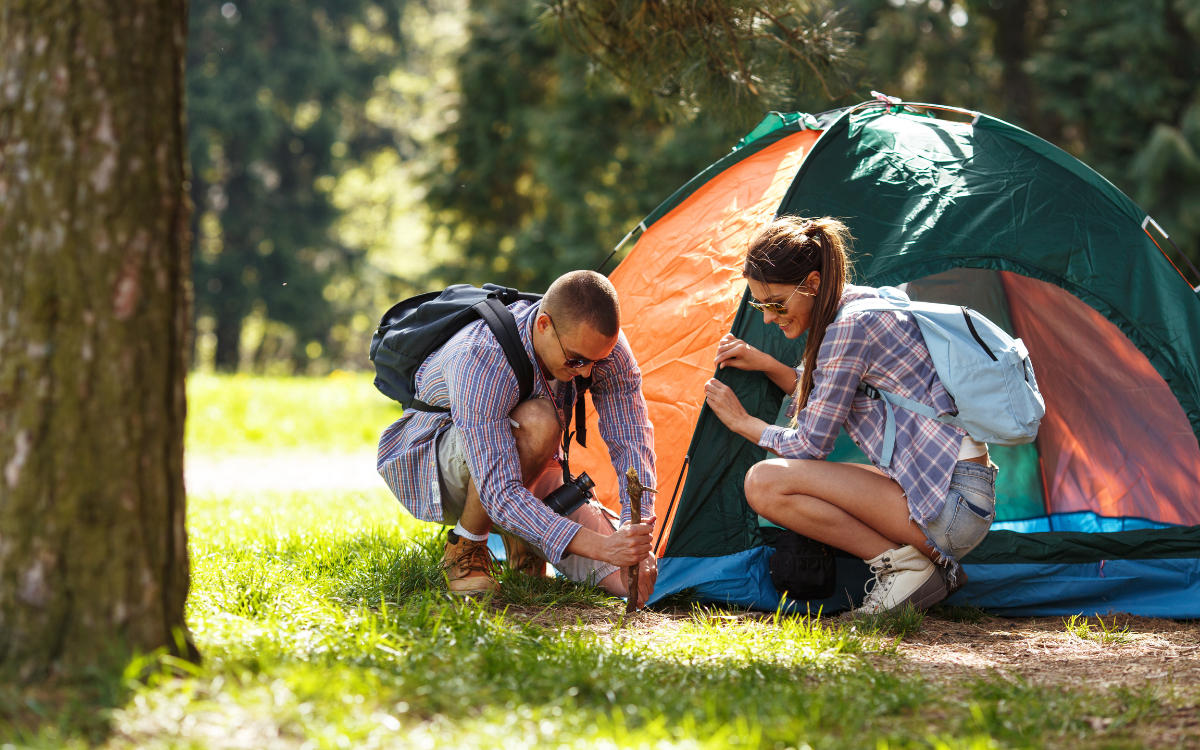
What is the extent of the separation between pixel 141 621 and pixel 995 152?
352 centimetres

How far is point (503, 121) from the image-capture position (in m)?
13.2

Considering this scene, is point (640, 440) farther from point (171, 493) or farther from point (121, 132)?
point (121, 132)

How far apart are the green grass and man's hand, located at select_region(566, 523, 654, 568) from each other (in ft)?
18.4

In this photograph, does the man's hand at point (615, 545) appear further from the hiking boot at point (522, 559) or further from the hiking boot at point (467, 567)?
the hiking boot at point (522, 559)

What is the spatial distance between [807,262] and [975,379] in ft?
2.23

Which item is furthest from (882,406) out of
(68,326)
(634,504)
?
(68,326)

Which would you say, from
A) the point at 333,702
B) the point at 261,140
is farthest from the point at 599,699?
the point at 261,140

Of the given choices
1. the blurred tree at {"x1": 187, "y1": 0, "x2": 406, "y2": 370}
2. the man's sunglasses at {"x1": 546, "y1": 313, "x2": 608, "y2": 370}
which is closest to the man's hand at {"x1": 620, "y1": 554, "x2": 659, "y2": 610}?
the man's sunglasses at {"x1": 546, "y1": 313, "x2": 608, "y2": 370}

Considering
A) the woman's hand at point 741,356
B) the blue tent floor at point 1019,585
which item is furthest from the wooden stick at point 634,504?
the woman's hand at point 741,356

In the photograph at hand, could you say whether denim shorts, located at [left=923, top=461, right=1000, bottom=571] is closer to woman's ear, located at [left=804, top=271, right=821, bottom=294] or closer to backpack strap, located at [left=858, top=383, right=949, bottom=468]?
backpack strap, located at [left=858, top=383, right=949, bottom=468]

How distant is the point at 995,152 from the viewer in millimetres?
3801

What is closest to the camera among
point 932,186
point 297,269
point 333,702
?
point 333,702

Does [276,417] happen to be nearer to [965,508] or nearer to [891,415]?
[891,415]

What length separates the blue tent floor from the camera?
132 inches
